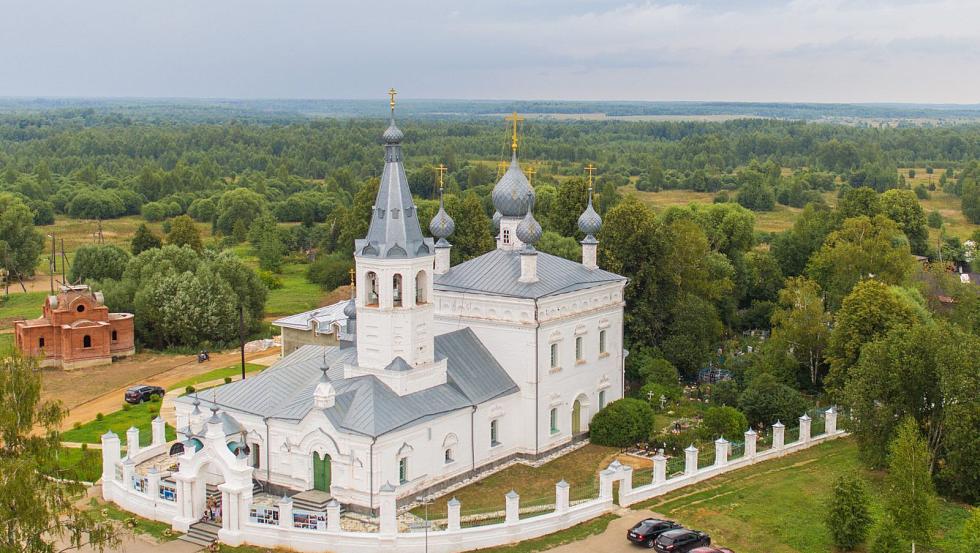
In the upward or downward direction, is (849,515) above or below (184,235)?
below

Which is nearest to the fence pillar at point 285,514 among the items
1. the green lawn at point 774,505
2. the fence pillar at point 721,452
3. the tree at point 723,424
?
the green lawn at point 774,505

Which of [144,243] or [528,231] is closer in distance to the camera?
[528,231]

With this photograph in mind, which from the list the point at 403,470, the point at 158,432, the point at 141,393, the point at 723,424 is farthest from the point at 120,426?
the point at 723,424

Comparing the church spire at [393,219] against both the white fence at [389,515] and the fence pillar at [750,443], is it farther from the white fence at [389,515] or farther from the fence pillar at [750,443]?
the fence pillar at [750,443]

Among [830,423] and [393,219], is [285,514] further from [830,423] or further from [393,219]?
[830,423]

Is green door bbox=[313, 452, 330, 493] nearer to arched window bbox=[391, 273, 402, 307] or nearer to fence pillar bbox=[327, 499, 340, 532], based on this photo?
fence pillar bbox=[327, 499, 340, 532]
